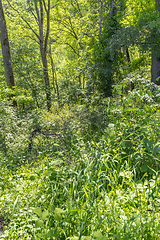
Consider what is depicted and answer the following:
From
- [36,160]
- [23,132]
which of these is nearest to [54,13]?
[23,132]

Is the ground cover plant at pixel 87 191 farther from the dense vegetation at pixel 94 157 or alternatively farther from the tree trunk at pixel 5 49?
the tree trunk at pixel 5 49

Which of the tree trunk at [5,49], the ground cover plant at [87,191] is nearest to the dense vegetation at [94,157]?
the ground cover plant at [87,191]

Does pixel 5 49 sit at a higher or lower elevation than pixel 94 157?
higher

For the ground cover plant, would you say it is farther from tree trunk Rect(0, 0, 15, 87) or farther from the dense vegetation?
tree trunk Rect(0, 0, 15, 87)

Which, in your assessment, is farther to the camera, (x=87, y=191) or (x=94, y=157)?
(x=94, y=157)

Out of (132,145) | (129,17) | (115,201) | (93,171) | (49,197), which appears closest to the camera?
(115,201)

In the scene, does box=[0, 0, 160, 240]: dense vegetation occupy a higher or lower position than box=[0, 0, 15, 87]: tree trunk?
lower

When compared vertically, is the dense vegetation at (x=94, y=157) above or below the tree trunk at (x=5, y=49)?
below

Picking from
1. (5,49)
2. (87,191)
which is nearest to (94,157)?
(87,191)

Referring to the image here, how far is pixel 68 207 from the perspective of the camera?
79.4 inches

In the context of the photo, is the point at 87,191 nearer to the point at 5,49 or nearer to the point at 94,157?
the point at 94,157

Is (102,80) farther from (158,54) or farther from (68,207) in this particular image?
(68,207)

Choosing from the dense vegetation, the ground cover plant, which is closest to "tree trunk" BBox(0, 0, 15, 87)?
the dense vegetation

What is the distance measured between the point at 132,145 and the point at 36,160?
2.03 m
